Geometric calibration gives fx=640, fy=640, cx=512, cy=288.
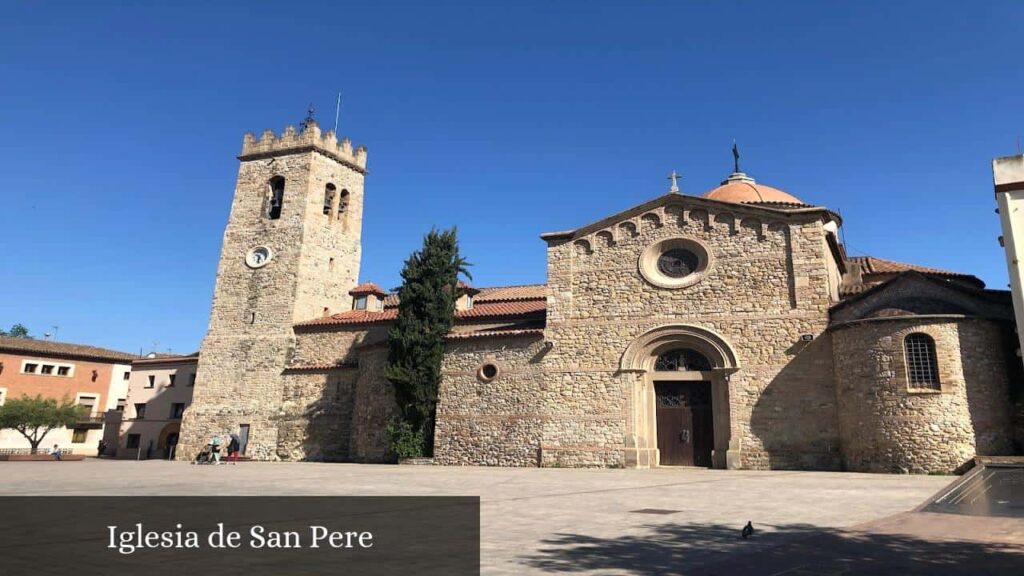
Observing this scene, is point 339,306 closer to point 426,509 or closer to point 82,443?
point 82,443

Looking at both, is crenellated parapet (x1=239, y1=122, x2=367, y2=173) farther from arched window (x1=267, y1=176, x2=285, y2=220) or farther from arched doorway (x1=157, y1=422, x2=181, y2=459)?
arched doorway (x1=157, y1=422, x2=181, y2=459)

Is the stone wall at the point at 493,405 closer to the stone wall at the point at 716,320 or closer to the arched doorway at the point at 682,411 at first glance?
the stone wall at the point at 716,320

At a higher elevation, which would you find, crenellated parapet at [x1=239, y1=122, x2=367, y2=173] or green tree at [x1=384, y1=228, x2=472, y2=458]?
crenellated parapet at [x1=239, y1=122, x2=367, y2=173]

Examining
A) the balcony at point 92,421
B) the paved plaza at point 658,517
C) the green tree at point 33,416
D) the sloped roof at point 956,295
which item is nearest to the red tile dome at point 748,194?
the sloped roof at point 956,295

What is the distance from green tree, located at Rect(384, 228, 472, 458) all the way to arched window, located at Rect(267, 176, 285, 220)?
11.1 m

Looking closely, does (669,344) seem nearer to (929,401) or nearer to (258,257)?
(929,401)

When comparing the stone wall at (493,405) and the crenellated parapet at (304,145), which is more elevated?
the crenellated parapet at (304,145)

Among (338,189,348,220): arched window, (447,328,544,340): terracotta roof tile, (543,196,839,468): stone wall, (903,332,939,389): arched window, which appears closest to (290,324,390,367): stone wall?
(447,328,544,340): terracotta roof tile

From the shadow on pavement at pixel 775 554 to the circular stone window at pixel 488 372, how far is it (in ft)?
56.7

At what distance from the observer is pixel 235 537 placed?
675 centimetres

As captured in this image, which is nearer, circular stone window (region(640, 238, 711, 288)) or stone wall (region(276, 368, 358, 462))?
circular stone window (region(640, 238, 711, 288))

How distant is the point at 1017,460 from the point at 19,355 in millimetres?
49027

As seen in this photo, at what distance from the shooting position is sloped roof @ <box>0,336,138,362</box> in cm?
3941

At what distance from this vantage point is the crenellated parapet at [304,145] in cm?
3425
